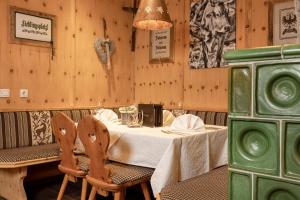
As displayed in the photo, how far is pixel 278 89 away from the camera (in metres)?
0.62

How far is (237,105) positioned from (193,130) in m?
1.53

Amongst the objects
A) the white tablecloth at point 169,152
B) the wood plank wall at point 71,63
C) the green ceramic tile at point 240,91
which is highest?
the wood plank wall at point 71,63

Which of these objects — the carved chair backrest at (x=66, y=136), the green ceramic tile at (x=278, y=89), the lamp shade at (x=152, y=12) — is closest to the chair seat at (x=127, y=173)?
the carved chair backrest at (x=66, y=136)

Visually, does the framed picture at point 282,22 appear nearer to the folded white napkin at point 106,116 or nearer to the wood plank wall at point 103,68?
the wood plank wall at point 103,68

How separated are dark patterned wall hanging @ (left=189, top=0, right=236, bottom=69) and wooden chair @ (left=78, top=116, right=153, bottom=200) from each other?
2130 millimetres

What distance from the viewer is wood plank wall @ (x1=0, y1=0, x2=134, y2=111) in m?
3.34

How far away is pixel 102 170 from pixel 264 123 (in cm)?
156

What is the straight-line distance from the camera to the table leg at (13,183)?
273cm

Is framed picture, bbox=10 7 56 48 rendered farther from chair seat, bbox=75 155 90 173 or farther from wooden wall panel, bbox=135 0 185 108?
chair seat, bbox=75 155 90 173

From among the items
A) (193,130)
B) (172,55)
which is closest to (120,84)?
(172,55)

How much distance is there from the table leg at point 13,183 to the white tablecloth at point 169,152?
1.05m

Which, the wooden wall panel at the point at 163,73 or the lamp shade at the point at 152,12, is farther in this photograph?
the wooden wall panel at the point at 163,73

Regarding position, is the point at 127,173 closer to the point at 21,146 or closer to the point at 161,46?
the point at 21,146

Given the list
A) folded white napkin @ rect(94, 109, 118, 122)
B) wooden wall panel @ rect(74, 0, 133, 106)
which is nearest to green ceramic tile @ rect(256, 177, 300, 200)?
folded white napkin @ rect(94, 109, 118, 122)
